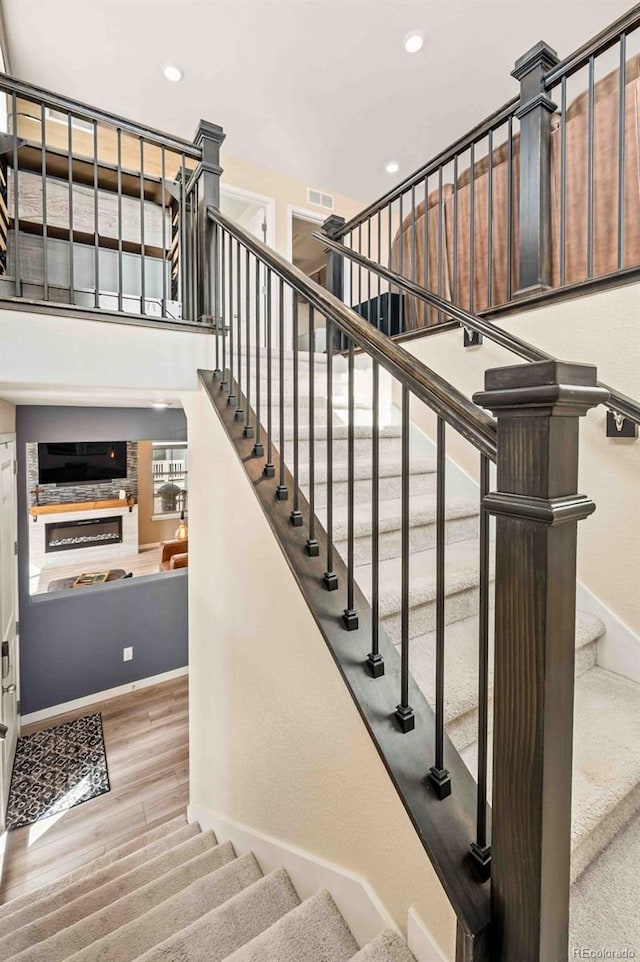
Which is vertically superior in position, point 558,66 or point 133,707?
point 558,66

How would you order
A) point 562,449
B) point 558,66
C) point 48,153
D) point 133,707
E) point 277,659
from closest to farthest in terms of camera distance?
point 562,449 → point 277,659 → point 558,66 → point 48,153 → point 133,707

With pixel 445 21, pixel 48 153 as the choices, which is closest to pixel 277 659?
pixel 48 153

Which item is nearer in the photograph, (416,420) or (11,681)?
(416,420)

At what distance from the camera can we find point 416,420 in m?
2.86

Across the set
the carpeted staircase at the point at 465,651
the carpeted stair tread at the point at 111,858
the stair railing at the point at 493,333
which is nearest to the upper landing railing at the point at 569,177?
the stair railing at the point at 493,333

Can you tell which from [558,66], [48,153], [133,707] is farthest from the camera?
[133,707]

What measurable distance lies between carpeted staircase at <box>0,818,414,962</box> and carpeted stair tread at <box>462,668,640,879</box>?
49cm

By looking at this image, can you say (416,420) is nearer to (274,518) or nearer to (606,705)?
(274,518)

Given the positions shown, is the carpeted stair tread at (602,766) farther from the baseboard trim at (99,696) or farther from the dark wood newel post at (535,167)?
the baseboard trim at (99,696)

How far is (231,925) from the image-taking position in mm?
1379

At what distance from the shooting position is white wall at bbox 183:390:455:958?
111cm

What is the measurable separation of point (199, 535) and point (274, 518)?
95cm

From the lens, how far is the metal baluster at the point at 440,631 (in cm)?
96

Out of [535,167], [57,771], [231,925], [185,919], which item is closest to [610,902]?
[231,925]
